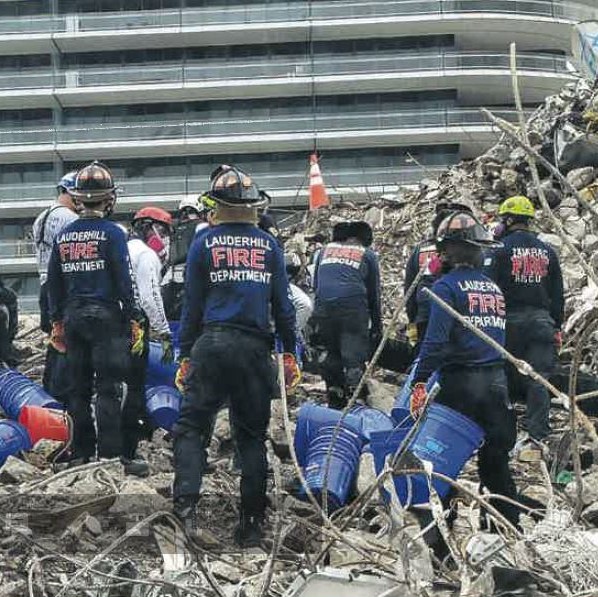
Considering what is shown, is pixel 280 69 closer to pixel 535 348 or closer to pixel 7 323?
pixel 7 323

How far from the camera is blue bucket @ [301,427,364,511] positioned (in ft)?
20.3

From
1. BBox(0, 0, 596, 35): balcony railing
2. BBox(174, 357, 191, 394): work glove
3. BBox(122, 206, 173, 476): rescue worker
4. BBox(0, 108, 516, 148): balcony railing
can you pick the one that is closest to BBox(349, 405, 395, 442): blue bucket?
BBox(174, 357, 191, 394): work glove

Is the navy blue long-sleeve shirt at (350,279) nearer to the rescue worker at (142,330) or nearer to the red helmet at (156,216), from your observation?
the red helmet at (156,216)

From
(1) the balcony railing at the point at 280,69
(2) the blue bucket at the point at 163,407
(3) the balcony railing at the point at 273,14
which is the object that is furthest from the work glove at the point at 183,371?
(3) the balcony railing at the point at 273,14

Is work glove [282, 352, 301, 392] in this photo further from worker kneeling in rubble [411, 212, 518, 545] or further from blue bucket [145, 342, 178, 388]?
blue bucket [145, 342, 178, 388]

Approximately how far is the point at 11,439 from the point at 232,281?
71.1 inches

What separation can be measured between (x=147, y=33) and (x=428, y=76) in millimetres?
9748

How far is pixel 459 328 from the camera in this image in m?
6.00

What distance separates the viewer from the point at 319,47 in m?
48.5

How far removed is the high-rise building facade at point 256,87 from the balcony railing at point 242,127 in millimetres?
48

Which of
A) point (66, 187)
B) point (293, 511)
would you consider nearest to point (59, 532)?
point (293, 511)

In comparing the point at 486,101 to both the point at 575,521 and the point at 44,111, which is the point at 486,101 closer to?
the point at 44,111

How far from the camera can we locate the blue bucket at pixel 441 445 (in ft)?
18.5

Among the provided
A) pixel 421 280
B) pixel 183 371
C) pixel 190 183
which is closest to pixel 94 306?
pixel 183 371
